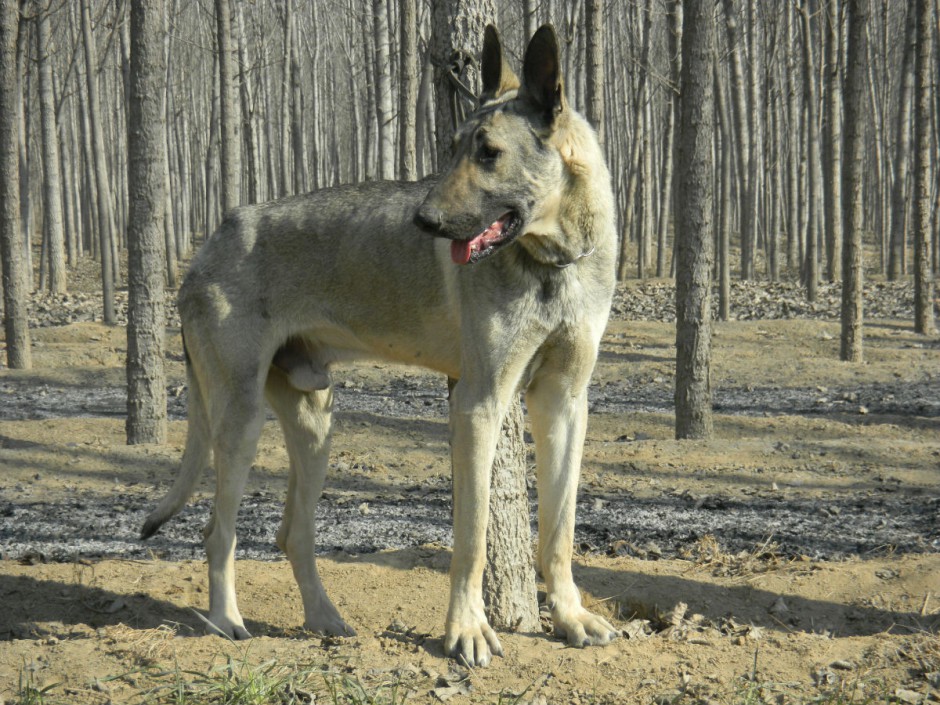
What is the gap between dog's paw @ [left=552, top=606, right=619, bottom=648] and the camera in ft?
13.4

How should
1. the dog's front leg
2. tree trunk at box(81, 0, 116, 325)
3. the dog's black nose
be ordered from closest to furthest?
1. the dog's black nose
2. the dog's front leg
3. tree trunk at box(81, 0, 116, 325)

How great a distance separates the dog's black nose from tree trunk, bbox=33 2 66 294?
43.0 feet

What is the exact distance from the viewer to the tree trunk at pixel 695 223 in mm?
9008

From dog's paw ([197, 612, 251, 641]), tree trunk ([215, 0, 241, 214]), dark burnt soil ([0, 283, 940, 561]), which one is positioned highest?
tree trunk ([215, 0, 241, 214])

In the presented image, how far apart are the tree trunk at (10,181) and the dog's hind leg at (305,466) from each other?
9576 millimetres

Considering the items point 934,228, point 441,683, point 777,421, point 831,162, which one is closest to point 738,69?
point 831,162

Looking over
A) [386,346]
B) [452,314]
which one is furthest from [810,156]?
[452,314]

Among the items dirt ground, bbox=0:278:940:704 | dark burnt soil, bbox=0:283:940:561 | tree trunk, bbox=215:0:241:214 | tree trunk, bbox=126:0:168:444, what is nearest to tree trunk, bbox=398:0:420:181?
tree trunk, bbox=215:0:241:214

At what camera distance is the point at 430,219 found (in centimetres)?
337

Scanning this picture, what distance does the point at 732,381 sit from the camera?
13156mm

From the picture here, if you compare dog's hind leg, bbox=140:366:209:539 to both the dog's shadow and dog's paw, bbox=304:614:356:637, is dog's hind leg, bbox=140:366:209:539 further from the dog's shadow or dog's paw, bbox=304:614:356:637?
dog's paw, bbox=304:614:356:637

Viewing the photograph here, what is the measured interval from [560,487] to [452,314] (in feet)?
2.99

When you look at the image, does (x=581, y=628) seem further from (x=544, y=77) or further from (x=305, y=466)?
(x=544, y=77)

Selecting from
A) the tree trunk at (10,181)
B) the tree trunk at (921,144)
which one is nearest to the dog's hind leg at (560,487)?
the tree trunk at (10,181)
